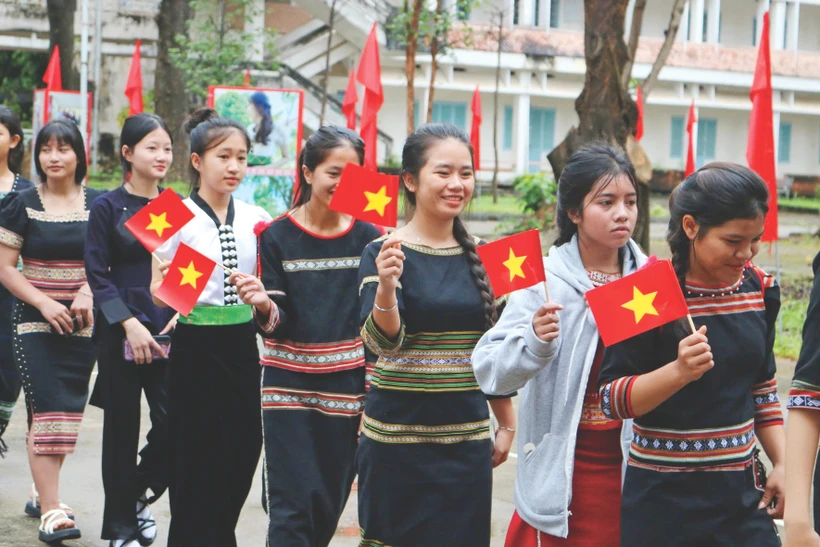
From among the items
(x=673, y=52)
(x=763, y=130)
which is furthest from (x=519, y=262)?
(x=673, y=52)

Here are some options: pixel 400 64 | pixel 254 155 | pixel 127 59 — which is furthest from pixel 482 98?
pixel 254 155

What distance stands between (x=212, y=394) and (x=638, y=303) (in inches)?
88.5

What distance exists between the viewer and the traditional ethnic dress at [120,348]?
5.03m

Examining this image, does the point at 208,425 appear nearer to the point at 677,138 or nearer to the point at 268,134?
the point at 268,134

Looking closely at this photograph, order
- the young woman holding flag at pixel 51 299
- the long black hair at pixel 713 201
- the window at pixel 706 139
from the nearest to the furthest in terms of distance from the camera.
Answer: the long black hair at pixel 713 201
the young woman holding flag at pixel 51 299
the window at pixel 706 139

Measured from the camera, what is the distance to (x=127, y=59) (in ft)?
97.3

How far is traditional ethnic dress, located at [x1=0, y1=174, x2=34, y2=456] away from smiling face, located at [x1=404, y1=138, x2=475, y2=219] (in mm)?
3000

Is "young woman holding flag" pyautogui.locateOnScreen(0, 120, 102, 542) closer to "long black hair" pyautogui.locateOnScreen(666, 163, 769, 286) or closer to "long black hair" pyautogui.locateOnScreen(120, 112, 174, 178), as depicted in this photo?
"long black hair" pyautogui.locateOnScreen(120, 112, 174, 178)

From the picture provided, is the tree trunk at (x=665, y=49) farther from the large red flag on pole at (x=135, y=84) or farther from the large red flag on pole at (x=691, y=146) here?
the large red flag on pole at (x=135, y=84)

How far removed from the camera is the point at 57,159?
18.2ft

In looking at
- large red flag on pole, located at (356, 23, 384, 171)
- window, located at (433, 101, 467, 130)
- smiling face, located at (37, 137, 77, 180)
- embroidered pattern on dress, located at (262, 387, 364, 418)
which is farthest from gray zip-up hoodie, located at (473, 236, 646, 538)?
window, located at (433, 101, 467, 130)

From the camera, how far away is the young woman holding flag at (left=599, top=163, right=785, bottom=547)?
2939 mm

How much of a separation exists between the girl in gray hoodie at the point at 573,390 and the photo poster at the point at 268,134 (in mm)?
11081

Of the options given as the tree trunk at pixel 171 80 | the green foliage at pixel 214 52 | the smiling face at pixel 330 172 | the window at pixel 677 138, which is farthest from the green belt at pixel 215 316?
the window at pixel 677 138
